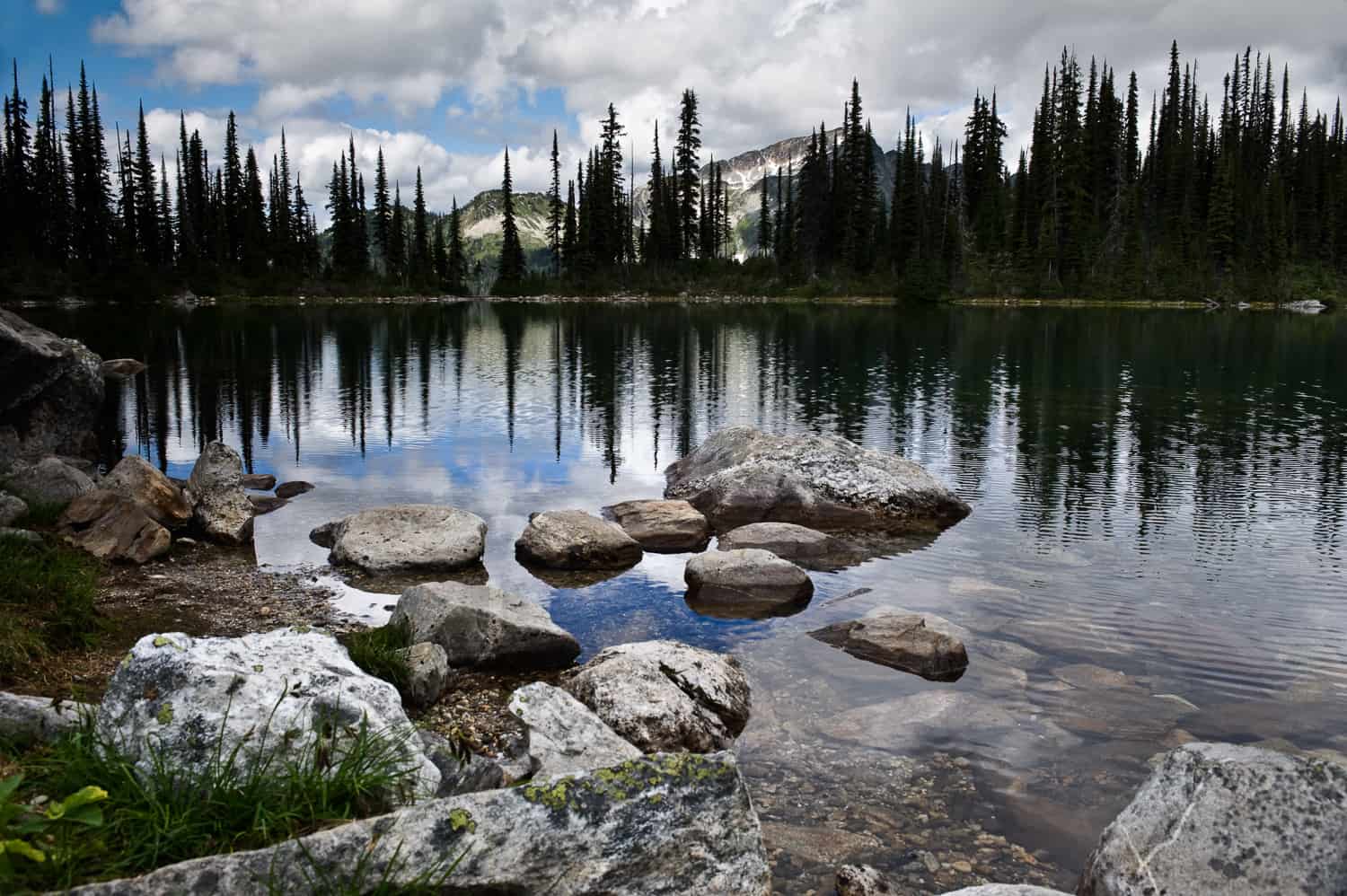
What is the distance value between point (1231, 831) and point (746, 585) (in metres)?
7.93

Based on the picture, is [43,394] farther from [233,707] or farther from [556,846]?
[556,846]

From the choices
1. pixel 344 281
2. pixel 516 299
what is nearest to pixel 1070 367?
pixel 516 299

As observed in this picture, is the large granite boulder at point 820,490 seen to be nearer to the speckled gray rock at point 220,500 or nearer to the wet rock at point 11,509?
the speckled gray rock at point 220,500

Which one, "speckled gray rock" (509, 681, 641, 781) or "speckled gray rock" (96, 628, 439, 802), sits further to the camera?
"speckled gray rock" (509, 681, 641, 781)

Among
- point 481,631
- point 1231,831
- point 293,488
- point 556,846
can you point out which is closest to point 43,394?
point 293,488

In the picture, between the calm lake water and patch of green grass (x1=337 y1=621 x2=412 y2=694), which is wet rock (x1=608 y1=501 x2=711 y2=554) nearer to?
the calm lake water

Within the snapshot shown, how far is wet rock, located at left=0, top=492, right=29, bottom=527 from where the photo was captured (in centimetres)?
1315

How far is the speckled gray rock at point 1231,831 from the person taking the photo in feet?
16.7

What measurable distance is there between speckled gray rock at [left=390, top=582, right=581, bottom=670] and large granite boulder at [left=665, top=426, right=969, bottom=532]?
23.8 feet

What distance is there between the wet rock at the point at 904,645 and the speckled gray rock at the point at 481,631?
3.26 m

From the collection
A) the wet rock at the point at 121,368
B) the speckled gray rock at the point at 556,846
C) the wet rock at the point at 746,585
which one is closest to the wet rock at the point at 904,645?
the wet rock at the point at 746,585

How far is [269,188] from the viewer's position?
136 m

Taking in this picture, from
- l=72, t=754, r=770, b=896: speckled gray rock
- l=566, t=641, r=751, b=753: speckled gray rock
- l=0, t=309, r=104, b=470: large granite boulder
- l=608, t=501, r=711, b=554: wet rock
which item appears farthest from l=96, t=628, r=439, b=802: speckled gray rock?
l=0, t=309, r=104, b=470: large granite boulder

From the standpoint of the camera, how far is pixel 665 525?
1616 cm
